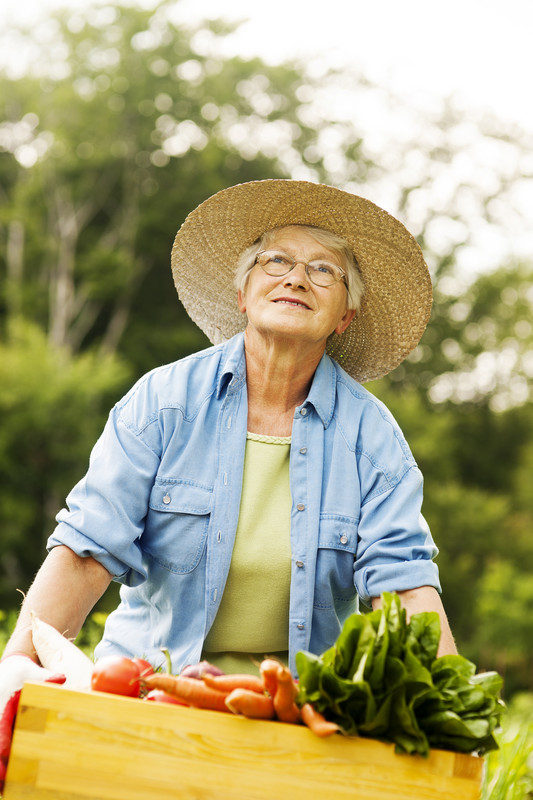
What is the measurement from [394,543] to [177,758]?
37.8 inches

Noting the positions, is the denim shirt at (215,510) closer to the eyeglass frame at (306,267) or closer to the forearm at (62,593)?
the forearm at (62,593)

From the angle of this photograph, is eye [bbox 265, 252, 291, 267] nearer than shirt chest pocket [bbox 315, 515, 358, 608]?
No

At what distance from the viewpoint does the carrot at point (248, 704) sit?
5.17 feet

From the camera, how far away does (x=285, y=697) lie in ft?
5.27

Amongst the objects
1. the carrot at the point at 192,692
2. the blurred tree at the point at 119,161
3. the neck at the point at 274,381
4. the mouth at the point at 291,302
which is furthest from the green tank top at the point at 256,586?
the blurred tree at the point at 119,161

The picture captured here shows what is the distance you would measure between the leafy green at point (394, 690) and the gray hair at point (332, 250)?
4.31 ft

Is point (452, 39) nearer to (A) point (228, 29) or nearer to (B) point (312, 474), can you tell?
(A) point (228, 29)

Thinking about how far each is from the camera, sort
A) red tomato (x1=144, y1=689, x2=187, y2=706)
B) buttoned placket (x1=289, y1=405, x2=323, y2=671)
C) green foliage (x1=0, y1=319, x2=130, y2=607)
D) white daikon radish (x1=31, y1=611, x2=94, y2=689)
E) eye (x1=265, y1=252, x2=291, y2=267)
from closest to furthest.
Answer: red tomato (x1=144, y1=689, x2=187, y2=706), white daikon radish (x1=31, y1=611, x2=94, y2=689), buttoned placket (x1=289, y1=405, x2=323, y2=671), eye (x1=265, y1=252, x2=291, y2=267), green foliage (x1=0, y1=319, x2=130, y2=607)

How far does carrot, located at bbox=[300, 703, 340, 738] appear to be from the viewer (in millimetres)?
1554

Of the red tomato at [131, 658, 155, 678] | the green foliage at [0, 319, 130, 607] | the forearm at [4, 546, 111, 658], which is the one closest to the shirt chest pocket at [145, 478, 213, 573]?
the forearm at [4, 546, 111, 658]

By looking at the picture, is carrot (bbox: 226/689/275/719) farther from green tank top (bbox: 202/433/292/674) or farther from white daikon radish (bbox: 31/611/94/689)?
green tank top (bbox: 202/433/292/674)

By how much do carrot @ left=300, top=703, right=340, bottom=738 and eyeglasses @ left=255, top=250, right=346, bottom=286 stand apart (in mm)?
1349

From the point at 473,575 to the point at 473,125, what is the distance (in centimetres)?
991

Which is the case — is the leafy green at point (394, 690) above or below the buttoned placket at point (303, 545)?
above
